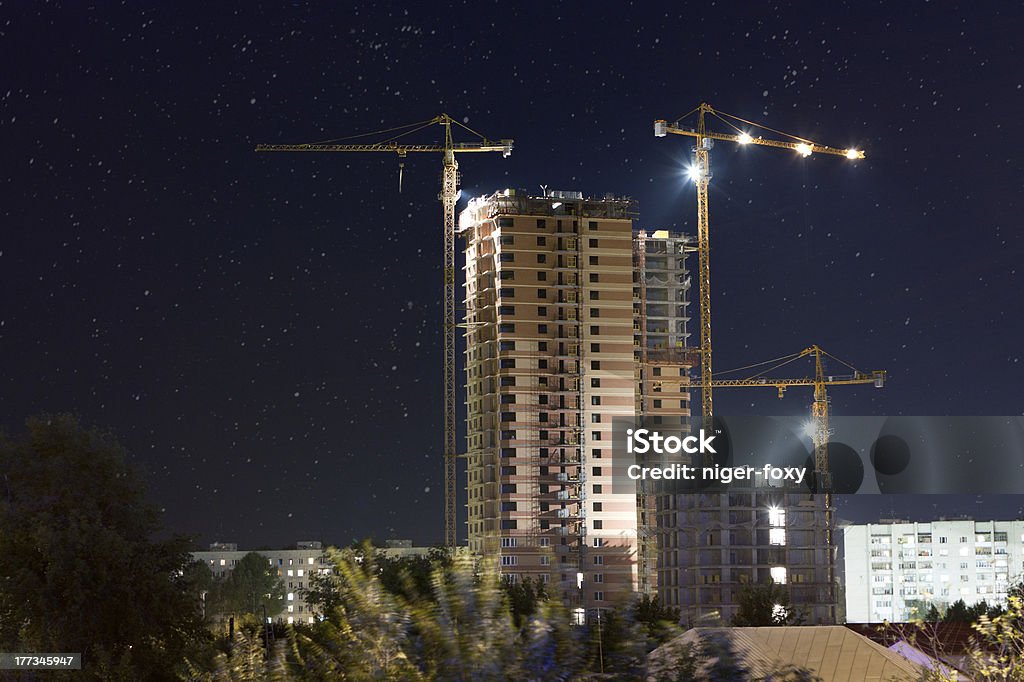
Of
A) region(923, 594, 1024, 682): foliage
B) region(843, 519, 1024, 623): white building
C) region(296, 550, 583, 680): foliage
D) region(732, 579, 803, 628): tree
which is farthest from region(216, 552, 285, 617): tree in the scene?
region(296, 550, 583, 680): foliage

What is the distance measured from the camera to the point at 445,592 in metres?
8.86

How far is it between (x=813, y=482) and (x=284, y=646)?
3705 inches

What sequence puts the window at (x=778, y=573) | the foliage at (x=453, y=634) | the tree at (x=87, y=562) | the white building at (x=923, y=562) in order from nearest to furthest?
the foliage at (x=453, y=634)
the tree at (x=87, y=562)
the window at (x=778, y=573)
the white building at (x=923, y=562)

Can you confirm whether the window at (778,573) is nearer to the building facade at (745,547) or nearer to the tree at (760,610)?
the building facade at (745,547)

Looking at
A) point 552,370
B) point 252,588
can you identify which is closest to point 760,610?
point 552,370

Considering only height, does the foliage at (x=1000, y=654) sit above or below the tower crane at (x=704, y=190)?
below

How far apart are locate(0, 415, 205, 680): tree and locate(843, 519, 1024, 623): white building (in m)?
135

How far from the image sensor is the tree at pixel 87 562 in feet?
109

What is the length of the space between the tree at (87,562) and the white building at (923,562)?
135 meters

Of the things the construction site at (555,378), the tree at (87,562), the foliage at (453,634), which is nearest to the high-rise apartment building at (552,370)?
the construction site at (555,378)

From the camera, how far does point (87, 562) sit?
34000 mm

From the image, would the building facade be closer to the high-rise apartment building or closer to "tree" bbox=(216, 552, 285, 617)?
the high-rise apartment building

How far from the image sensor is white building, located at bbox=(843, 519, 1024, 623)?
163 meters

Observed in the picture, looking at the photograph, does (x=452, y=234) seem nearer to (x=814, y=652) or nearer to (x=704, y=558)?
(x=704, y=558)
